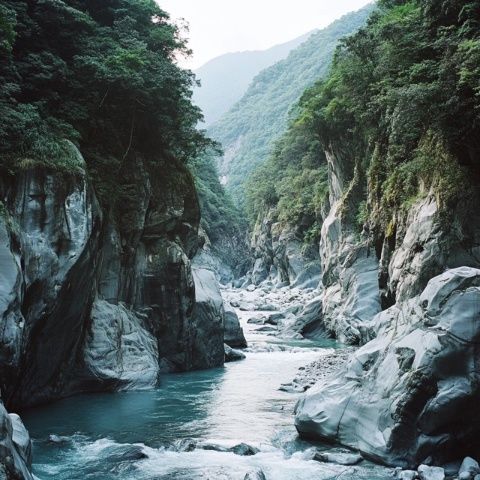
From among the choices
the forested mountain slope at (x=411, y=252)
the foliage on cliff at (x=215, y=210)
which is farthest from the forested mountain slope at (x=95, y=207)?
the foliage on cliff at (x=215, y=210)

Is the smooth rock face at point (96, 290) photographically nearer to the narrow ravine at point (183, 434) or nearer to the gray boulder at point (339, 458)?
the narrow ravine at point (183, 434)

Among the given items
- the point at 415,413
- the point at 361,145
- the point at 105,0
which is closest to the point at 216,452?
the point at 415,413

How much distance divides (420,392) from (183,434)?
523 centimetres

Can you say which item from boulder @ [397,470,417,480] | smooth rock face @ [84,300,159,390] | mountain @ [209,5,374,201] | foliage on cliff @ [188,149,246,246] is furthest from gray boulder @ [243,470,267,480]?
mountain @ [209,5,374,201]

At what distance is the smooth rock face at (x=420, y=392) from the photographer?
29.3 feet

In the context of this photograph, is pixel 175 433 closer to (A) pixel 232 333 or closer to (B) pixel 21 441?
(B) pixel 21 441

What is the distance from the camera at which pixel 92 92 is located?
54.1 feet

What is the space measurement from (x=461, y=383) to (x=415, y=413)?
0.92m

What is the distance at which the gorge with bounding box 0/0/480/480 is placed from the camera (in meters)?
9.31

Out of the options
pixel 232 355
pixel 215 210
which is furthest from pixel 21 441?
pixel 215 210

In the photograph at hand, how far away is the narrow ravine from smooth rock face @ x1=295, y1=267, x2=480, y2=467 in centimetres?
55

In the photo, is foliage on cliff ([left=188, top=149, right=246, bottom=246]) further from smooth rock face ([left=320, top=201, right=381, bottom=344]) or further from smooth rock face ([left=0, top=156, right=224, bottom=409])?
smooth rock face ([left=0, top=156, right=224, bottom=409])

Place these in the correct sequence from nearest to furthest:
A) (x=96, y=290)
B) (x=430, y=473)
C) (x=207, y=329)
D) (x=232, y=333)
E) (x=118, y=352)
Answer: (x=430, y=473)
(x=118, y=352)
(x=96, y=290)
(x=207, y=329)
(x=232, y=333)

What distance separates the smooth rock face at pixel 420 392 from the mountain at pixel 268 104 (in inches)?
3845
